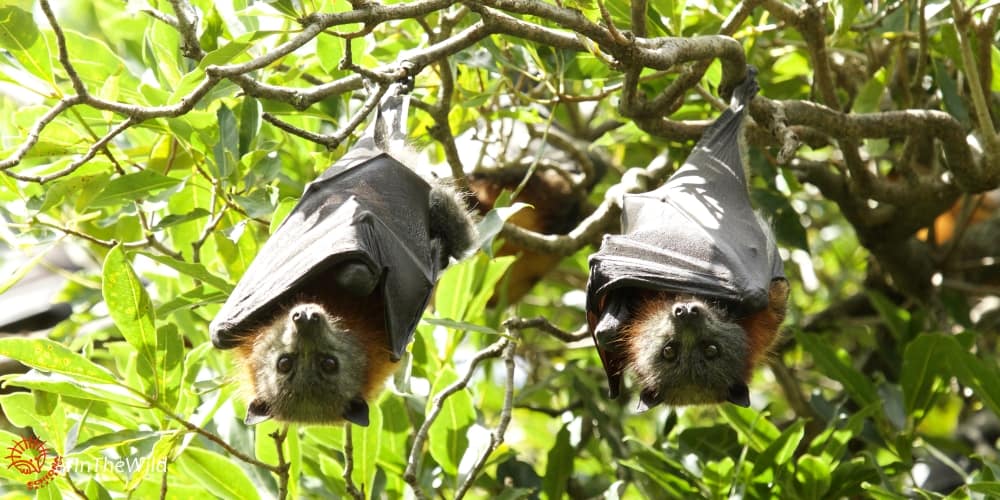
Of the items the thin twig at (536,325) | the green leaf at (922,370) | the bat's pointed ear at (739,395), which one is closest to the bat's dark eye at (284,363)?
the thin twig at (536,325)

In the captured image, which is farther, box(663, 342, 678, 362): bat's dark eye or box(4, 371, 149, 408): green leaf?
box(663, 342, 678, 362): bat's dark eye

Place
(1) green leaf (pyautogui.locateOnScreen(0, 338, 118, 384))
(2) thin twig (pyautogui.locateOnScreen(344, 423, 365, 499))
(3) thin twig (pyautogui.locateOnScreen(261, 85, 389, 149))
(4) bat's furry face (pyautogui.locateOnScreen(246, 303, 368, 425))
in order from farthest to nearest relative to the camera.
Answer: (2) thin twig (pyautogui.locateOnScreen(344, 423, 365, 499))
(4) bat's furry face (pyautogui.locateOnScreen(246, 303, 368, 425))
(1) green leaf (pyautogui.locateOnScreen(0, 338, 118, 384))
(3) thin twig (pyautogui.locateOnScreen(261, 85, 389, 149))

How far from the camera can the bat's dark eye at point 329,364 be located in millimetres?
3502

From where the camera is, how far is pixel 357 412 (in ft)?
11.6

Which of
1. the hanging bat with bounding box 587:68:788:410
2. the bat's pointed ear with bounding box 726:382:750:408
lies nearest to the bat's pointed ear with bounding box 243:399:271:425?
the hanging bat with bounding box 587:68:788:410

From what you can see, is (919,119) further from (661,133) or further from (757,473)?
(757,473)

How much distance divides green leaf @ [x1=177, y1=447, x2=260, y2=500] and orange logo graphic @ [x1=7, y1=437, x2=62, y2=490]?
0.41 metres

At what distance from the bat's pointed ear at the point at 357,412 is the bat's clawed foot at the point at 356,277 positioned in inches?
14.6

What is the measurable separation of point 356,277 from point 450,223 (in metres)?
0.69

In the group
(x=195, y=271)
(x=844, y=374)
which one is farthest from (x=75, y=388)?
(x=844, y=374)

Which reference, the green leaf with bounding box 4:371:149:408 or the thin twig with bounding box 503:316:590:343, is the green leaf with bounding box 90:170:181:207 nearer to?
the green leaf with bounding box 4:371:149:408

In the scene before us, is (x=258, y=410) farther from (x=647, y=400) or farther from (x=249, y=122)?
(x=647, y=400)

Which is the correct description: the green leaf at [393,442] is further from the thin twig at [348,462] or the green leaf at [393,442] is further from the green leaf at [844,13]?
the green leaf at [844,13]

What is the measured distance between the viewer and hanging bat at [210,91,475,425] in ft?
11.1
